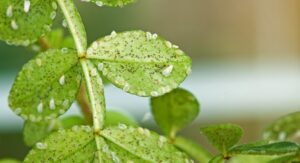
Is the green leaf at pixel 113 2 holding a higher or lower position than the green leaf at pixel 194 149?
higher

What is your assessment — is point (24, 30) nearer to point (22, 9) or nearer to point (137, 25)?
point (22, 9)

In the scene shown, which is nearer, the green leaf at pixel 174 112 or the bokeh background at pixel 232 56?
the green leaf at pixel 174 112

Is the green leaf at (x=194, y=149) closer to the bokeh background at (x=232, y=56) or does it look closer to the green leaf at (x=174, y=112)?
the green leaf at (x=174, y=112)

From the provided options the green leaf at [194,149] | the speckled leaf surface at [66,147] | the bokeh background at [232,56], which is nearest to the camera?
the speckled leaf surface at [66,147]

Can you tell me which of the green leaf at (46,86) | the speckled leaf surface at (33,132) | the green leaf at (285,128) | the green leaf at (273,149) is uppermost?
Answer: the green leaf at (46,86)

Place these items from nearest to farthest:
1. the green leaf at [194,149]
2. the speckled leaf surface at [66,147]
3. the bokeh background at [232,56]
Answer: the speckled leaf surface at [66,147]
the green leaf at [194,149]
the bokeh background at [232,56]

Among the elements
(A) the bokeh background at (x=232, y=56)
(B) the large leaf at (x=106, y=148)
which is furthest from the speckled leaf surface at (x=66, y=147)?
(A) the bokeh background at (x=232, y=56)

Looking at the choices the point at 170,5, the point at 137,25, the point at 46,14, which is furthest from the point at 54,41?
the point at 170,5
